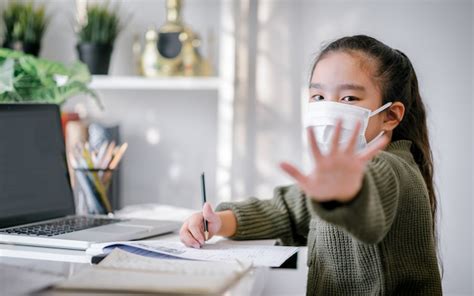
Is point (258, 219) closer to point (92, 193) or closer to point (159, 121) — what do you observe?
point (92, 193)

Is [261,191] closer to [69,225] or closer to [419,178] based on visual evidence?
[69,225]

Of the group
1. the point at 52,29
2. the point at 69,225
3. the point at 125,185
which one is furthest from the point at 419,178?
the point at 52,29

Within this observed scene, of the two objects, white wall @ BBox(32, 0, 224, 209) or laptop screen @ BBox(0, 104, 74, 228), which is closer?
laptop screen @ BBox(0, 104, 74, 228)

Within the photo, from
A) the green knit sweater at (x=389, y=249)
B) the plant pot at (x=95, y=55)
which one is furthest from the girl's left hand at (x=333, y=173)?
the plant pot at (x=95, y=55)

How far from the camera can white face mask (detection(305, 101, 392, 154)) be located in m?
1.27

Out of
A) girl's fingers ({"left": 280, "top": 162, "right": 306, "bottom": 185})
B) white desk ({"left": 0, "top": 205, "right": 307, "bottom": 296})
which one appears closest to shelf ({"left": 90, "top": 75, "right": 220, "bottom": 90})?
white desk ({"left": 0, "top": 205, "right": 307, "bottom": 296})

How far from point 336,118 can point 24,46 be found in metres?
1.43

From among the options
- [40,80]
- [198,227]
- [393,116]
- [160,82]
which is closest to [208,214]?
[198,227]

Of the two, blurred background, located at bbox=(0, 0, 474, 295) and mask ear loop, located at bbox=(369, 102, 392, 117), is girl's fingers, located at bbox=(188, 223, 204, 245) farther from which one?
blurred background, located at bbox=(0, 0, 474, 295)

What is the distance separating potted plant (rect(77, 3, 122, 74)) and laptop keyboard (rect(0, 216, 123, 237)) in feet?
2.98

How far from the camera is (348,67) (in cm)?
130

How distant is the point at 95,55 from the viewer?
2324 millimetres

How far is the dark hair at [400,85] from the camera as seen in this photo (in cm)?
134

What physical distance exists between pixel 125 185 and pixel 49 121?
3.11ft
